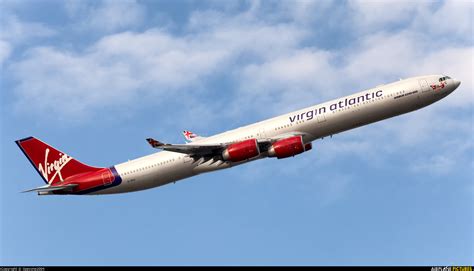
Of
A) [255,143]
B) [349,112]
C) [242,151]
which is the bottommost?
[242,151]

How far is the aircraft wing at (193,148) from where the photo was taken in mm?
71219

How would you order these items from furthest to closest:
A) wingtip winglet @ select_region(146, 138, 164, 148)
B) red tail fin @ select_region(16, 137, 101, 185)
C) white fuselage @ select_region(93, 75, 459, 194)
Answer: red tail fin @ select_region(16, 137, 101, 185) → white fuselage @ select_region(93, 75, 459, 194) → wingtip winglet @ select_region(146, 138, 164, 148)

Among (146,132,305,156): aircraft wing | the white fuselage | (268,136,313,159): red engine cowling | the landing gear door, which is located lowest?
(268,136,313,159): red engine cowling

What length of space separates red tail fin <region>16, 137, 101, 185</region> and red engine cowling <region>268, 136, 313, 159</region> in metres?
21.3

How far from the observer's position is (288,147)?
70.2m

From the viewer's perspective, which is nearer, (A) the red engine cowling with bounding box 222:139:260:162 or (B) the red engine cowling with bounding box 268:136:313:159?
(B) the red engine cowling with bounding box 268:136:313:159

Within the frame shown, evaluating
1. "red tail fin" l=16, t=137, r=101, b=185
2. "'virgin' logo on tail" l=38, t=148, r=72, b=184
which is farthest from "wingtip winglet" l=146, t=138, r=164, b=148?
"'virgin' logo on tail" l=38, t=148, r=72, b=184

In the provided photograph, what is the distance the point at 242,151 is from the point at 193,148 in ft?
17.0

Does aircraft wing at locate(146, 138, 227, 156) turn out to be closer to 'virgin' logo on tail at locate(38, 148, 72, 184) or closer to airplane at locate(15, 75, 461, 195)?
airplane at locate(15, 75, 461, 195)

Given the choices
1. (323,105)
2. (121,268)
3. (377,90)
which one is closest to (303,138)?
(323,105)

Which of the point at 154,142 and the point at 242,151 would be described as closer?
the point at 154,142

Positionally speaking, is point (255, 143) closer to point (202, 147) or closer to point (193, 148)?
point (202, 147)

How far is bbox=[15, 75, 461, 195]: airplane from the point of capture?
7069 centimetres

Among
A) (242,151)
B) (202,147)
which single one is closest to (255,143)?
(242,151)
